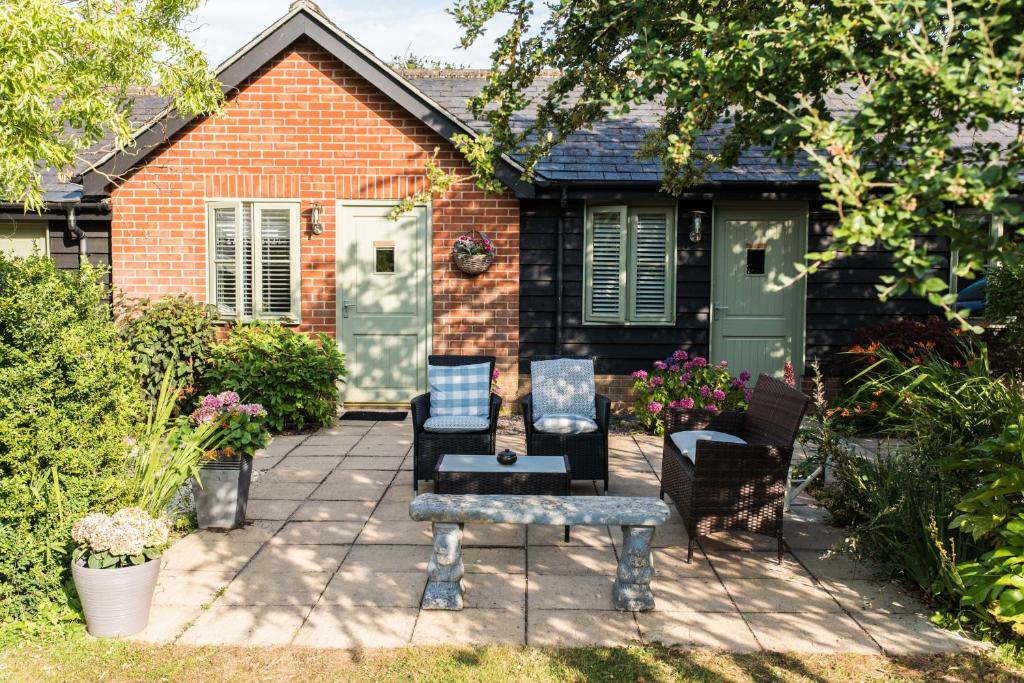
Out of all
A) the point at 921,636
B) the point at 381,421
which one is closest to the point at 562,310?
the point at 381,421

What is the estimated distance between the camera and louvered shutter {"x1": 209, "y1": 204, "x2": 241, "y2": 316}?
9.23m

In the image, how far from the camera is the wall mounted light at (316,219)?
355 inches

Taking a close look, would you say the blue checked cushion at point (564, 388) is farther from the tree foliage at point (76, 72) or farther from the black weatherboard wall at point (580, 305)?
the tree foliage at point (76, 72)

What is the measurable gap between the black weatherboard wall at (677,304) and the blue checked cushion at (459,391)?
9.45 feet

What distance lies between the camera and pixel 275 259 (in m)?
9.27

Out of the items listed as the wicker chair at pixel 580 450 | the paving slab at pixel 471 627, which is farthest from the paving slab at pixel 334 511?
the paving slab at pixel 471 627

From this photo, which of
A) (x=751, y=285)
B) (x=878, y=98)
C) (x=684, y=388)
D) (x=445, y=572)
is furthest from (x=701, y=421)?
(x=751, y=285)

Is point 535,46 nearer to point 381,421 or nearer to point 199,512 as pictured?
point 199,512

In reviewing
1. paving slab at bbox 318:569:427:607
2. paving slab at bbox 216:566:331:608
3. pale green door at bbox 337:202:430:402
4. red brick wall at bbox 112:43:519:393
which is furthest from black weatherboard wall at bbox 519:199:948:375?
paving slab at bbox 216:566:331:608

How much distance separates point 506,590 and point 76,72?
6065 millimetres

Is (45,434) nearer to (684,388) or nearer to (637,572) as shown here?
(637,572)

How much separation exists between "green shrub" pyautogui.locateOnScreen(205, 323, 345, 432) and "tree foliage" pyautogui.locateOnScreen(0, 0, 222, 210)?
2.39 meters

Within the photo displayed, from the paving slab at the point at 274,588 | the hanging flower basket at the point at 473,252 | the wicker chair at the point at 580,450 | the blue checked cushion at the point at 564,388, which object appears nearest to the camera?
the paving slab at the point at 274,588

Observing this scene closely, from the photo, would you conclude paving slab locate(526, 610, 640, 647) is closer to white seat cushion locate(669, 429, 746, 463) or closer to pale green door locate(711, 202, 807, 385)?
white seat cushion locate(669, 429, 746, 463)
